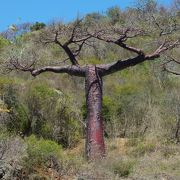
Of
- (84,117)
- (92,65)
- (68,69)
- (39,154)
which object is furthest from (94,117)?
(84,117)

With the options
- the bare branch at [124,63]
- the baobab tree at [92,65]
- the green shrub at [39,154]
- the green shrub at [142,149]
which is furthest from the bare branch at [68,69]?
the green shrub at [39,154]

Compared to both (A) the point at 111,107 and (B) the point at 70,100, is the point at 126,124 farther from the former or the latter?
(B) the point at 70,100

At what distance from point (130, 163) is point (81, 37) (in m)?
4.22

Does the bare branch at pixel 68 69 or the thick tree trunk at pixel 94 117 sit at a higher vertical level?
the bare branch at pixel 68 69

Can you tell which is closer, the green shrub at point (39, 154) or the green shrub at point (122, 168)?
the green shrub at point (39, 154)

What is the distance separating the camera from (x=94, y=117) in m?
13.3

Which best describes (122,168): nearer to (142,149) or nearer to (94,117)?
(94,117)

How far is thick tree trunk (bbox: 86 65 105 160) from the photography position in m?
13.1

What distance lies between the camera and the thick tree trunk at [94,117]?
13.1 metres

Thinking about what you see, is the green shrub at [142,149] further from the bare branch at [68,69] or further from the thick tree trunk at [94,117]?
the bare branch at [68,69]

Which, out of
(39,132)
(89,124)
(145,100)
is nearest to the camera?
(89,124)

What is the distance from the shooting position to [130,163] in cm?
1091

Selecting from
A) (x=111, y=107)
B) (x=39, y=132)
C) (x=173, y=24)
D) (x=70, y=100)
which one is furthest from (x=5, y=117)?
(x=173, y=24)

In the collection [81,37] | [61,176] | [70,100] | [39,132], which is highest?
[81,37]
